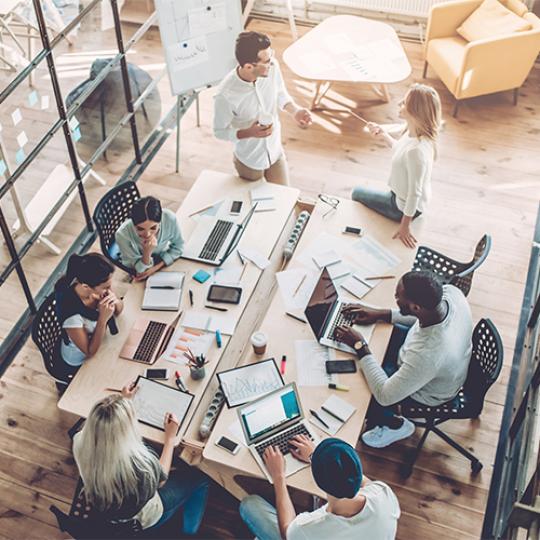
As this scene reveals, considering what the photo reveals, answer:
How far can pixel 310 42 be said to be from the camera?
6.41m

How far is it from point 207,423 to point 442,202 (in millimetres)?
3023

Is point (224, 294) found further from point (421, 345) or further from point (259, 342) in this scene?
point (421, 345)

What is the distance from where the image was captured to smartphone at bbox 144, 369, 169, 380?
362 cm

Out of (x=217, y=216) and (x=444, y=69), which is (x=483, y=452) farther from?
(x=444, y=69)

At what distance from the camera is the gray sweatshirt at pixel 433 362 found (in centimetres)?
341

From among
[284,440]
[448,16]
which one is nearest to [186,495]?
[284,440]

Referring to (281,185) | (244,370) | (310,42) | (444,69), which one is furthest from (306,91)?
(244,370)

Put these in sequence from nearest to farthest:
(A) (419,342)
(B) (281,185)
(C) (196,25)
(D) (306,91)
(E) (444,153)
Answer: (A) (419,342) → (B) (281,185) → (C) (196,25) → (E) (444,153) → (D) (306,91)

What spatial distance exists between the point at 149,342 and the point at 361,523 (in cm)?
154

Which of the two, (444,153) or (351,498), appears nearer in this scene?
(351,498)

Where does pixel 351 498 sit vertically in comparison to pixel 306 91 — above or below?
above

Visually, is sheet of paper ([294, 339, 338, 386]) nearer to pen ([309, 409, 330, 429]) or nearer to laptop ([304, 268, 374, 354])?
laptop ([304, 268, 374, 354])

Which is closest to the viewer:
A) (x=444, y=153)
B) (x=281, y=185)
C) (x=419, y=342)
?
A: (x=419, y=342)

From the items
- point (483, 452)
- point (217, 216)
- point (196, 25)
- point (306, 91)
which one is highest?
point (196, 25)
